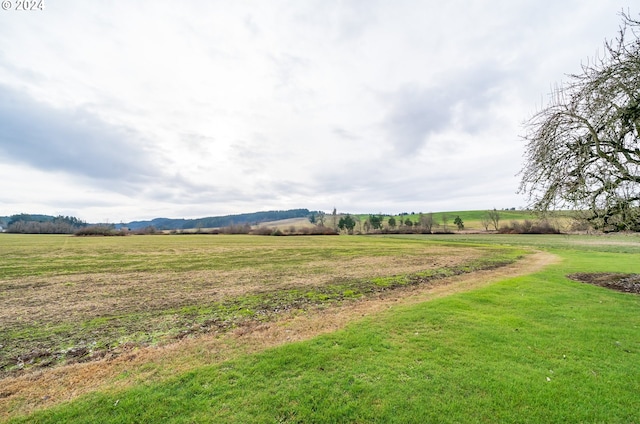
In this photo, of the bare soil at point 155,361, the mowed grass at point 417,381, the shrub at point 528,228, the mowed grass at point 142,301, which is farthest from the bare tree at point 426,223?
the bare soil at point 155,361

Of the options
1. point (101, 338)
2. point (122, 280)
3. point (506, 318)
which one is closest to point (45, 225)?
point (122, 280)

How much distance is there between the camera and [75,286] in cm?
1658

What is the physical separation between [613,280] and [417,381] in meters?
17.4

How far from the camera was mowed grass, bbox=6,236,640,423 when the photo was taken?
14.8 ft

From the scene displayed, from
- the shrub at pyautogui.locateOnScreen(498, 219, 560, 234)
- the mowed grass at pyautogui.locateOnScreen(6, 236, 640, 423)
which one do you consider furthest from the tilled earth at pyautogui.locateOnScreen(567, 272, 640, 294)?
the shrub at pyautogui.locateOnScreen(498, 219, 560, 234)

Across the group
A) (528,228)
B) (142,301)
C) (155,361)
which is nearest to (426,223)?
(528,228)

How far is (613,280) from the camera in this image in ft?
49.2

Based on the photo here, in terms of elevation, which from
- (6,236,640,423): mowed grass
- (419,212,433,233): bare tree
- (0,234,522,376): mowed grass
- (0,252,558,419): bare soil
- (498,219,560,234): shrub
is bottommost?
(0,234,522,376): mowed grass

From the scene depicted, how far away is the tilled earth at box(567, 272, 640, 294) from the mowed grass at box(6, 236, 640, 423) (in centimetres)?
697

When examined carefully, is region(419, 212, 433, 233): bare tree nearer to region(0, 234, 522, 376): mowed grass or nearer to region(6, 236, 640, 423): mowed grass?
region(0, 234, 522, 376): mowed grass

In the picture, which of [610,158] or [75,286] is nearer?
[610,158]

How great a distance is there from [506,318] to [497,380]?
440cm

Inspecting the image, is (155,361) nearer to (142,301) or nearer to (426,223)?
(142,301)

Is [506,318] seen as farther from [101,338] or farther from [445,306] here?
[101,338]
